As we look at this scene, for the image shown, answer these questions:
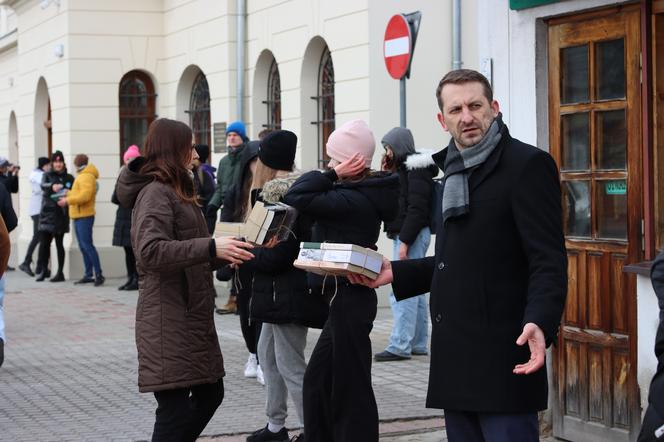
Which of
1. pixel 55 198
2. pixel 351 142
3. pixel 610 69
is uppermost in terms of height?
pixel 610 69

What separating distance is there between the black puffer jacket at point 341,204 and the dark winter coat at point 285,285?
53 centimetres

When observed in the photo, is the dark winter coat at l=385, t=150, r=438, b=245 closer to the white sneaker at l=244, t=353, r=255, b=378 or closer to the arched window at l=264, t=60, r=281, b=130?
the white sneaker at l=244, t=353, r=255, b=378

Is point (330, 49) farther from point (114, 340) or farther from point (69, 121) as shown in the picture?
point (69, 121)

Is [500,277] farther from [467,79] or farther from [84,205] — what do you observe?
[84,205]

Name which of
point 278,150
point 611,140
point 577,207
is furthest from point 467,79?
point 278,150

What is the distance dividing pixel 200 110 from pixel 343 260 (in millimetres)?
14143

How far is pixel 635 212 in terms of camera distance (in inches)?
256

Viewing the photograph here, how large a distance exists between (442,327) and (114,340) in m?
8.34

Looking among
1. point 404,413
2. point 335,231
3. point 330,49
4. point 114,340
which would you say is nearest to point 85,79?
point 330,49

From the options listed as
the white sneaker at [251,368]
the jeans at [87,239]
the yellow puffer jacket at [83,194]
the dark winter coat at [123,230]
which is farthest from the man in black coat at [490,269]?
the jeans at [87,239]

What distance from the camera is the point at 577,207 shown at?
275 inches

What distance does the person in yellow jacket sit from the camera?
17.7 metres

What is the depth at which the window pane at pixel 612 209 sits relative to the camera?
6.66m

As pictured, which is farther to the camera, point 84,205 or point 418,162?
point 84,205
